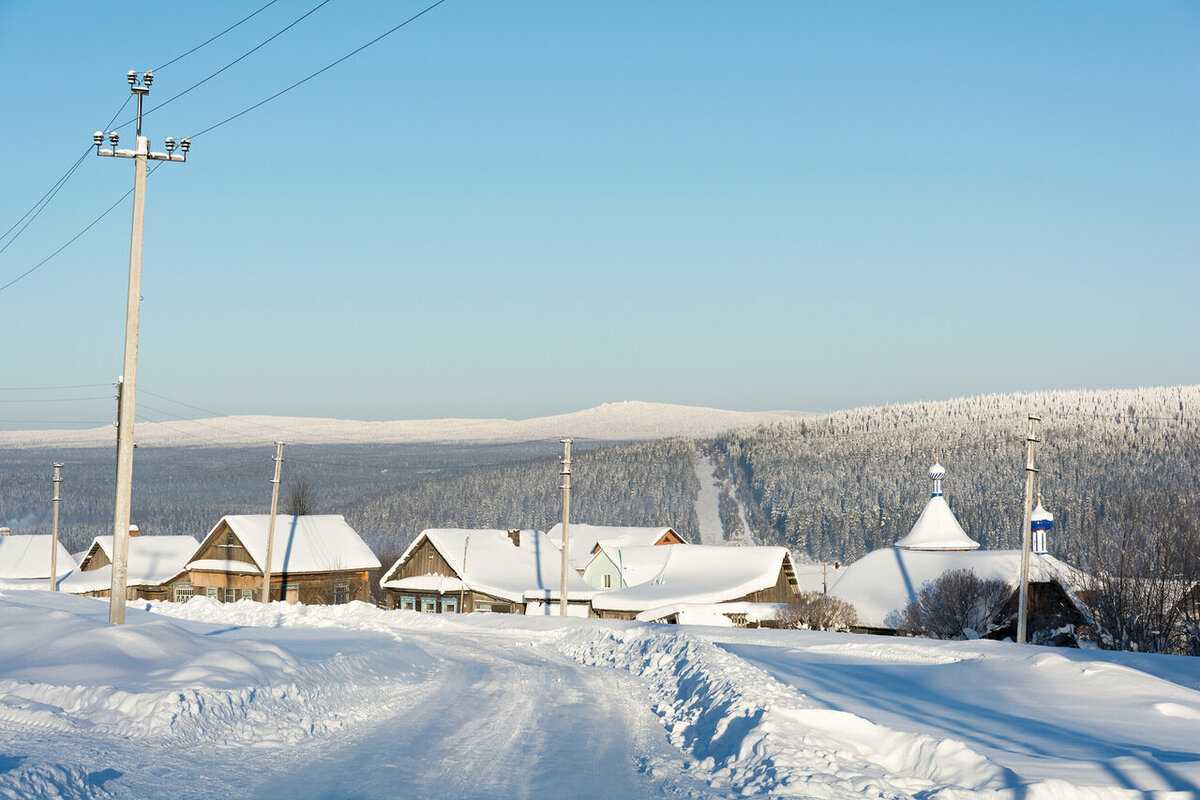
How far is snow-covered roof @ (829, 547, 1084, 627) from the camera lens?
147 feet

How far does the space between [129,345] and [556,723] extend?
10.8m

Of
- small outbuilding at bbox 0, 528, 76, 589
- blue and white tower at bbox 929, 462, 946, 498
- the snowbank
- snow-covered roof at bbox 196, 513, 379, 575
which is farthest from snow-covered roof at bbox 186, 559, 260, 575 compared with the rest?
the snowbank

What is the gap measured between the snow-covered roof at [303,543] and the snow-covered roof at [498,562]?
12.3 ft

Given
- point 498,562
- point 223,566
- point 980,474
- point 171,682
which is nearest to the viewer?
point 171,682

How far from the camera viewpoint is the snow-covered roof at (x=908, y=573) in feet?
147

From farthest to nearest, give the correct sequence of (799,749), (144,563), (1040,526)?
(144,563) < (1040,526) < (799,749)

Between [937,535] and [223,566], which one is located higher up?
[937,535]

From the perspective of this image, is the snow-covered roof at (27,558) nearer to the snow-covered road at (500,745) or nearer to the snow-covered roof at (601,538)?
the snow-covered roof at (601,538)

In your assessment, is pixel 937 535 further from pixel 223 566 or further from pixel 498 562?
pixel 223 566

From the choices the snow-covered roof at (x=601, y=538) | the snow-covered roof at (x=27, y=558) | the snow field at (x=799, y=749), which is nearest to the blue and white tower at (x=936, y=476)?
the snow-covered roof at (x=601, y=538)

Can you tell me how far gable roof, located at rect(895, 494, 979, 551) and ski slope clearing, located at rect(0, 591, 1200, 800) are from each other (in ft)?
105

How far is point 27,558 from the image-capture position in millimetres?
75500

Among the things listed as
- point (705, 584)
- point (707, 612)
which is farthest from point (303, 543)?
point (707, 612)

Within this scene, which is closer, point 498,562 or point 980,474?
point 498,562
